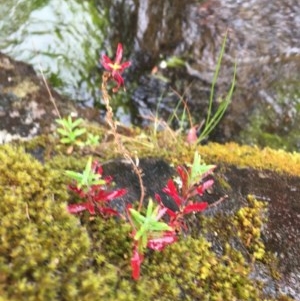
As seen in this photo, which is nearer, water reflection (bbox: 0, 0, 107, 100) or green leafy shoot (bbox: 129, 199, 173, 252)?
green leafy shoot (bbox: 129, 199, 173, 252)

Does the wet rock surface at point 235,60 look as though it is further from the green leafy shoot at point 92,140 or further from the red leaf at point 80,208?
the red leaf at point 80,208

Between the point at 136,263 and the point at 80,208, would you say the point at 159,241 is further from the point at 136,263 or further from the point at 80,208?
the point at 80,208

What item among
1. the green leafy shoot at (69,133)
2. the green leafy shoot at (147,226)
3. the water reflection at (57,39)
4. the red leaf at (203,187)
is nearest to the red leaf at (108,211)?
the green leafy shoot at (147,226)

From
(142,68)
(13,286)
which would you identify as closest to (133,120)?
(142,68)

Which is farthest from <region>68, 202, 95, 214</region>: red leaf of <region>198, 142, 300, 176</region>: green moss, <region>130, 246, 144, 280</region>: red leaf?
<region>198, 142, 300, 176</region>: green moss

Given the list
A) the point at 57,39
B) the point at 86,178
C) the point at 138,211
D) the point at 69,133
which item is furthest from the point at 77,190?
the point at 57,39

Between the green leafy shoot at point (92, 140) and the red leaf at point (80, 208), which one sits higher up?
the red leaf at point (80, 208)

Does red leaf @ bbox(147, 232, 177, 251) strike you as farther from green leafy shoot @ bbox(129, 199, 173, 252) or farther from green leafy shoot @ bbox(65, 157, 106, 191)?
green leafy shoot @ bbox(65, 157, 106, 191)
